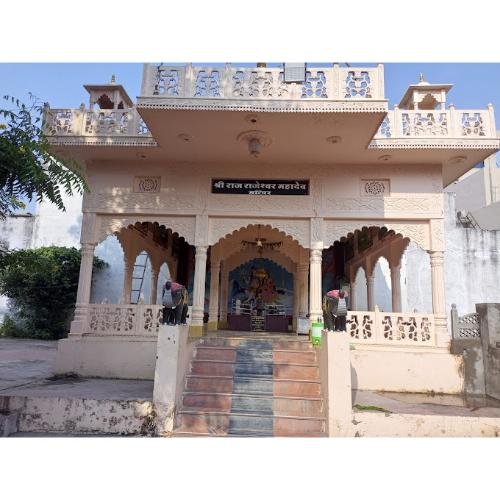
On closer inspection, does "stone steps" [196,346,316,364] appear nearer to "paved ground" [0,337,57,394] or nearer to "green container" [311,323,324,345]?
"green container" [311,323,324,345]

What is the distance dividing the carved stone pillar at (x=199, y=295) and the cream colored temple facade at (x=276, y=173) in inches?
1.0

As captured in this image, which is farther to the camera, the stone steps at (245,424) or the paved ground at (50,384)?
the paved ground at (50,384)

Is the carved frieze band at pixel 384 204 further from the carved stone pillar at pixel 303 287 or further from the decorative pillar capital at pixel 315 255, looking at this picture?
the carved stone pillar at pixel 303 287

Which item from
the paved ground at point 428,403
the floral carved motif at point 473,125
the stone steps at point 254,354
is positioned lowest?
the paved ground at point 428,403

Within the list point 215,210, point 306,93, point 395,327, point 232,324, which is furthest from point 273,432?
point 232,324

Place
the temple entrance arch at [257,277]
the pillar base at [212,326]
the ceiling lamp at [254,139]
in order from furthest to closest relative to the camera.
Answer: the temple entrance arch at [257,277], the pillar base at [212,326], the ceiling lamp at [254,139]

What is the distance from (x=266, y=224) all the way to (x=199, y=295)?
2.07 meters

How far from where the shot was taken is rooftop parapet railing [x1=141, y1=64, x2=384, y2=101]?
684 centimetres

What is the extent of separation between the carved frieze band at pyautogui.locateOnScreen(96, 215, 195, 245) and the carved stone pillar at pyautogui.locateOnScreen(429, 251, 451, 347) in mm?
5090

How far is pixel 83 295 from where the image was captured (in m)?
8.41

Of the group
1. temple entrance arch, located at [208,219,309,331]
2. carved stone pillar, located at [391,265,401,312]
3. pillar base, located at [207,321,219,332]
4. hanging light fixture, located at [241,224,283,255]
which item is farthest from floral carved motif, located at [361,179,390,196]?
pillar base, located at [207,321,219,332]

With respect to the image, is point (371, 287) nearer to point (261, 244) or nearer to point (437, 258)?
point (261, 244)

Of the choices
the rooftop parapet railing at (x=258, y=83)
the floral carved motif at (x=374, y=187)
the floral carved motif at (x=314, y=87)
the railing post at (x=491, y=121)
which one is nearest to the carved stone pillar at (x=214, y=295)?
the floral carved motif at (x=374, y=187)

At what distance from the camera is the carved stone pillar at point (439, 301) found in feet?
25.4
